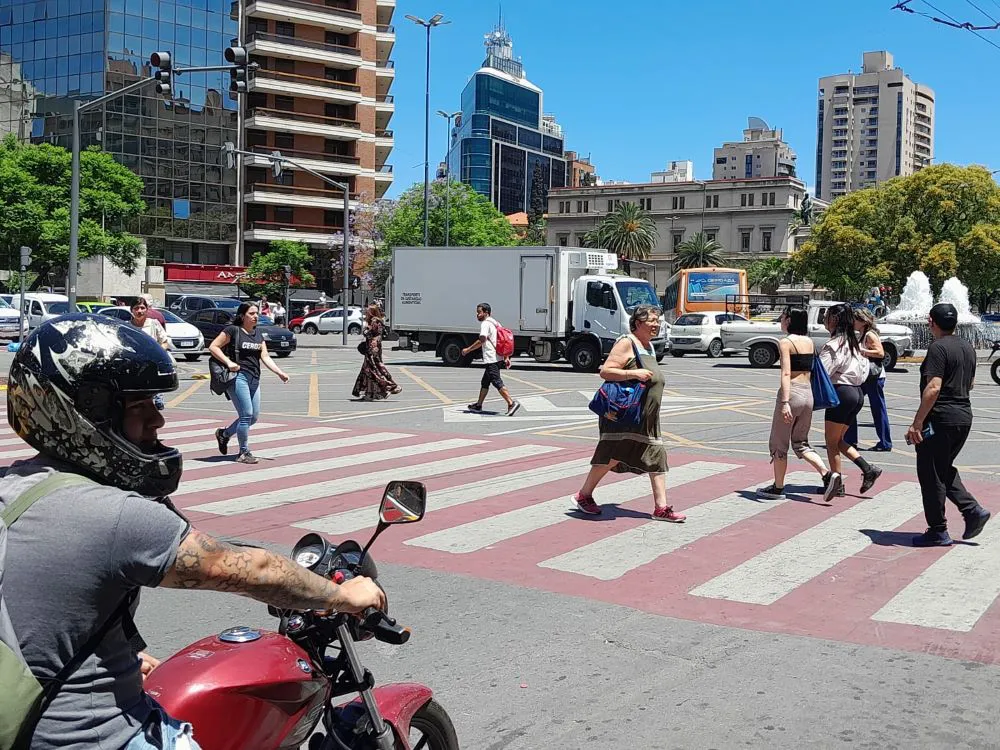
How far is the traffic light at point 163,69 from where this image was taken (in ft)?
59.2

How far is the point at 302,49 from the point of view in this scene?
67.7 m

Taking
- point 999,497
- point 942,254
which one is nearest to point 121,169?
point 942,254

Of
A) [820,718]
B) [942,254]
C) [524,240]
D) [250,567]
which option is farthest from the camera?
[524,240]

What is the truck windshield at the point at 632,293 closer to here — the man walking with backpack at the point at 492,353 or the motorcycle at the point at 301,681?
the man walking with backpack at the point at 492,353

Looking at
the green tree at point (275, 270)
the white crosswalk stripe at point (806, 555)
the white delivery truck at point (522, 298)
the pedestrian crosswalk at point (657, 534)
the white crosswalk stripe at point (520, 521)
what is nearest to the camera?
the pedestrian crosswalk at point (657, 534)

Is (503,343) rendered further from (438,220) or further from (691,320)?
(438,220)

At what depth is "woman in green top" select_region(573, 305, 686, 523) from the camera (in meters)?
8.01

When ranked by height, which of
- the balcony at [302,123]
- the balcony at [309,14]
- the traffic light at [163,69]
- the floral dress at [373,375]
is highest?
the balcony at [309,14]

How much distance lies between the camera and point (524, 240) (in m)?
112

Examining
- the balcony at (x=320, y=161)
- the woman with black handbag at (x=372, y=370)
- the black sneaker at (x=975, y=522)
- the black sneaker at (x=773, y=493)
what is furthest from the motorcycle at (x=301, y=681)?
the balcony at (x=320, y=161)

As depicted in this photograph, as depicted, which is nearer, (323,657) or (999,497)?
(323,657)

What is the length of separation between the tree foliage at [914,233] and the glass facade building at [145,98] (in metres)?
37.3

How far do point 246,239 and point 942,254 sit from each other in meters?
41.9

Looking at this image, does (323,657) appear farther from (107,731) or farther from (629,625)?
(629,625)
